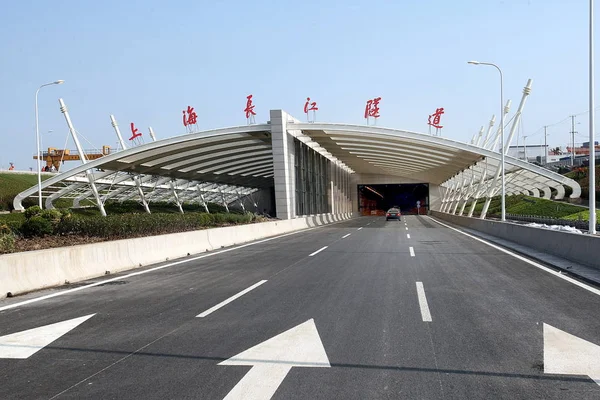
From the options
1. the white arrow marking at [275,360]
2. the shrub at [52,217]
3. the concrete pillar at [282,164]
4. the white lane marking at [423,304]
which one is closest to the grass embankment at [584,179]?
the concrete pillar at [282,164]

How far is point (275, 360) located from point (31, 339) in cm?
338

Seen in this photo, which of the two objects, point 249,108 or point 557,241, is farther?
point 249,108

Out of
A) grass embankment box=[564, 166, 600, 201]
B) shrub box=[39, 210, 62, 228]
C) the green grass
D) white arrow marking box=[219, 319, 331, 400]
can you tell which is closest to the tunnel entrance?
grass embankment box=[564, 166, 600, 201]

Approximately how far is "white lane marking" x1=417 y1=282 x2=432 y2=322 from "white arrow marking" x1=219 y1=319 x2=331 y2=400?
1.71 meters

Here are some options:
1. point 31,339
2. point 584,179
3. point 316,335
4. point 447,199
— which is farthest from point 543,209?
point 31,339

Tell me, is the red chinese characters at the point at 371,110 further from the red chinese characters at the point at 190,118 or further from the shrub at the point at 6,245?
the shrub at the point at 6,245

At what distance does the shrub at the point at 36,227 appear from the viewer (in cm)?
1565

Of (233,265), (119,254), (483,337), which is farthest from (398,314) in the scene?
(119,254)

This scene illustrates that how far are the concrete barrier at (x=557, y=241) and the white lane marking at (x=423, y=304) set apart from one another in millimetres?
4986

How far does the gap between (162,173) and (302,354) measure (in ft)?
159

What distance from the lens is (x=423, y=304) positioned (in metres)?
8.21

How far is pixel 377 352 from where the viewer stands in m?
5.62

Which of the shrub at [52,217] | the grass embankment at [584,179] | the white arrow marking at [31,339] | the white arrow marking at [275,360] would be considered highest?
the grass embankment at [584,179]

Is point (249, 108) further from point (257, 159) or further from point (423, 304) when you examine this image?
point (423, 304)
